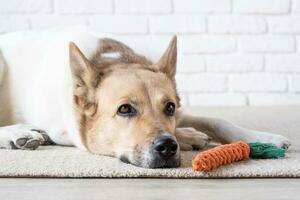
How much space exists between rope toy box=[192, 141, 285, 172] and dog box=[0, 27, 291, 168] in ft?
0.32

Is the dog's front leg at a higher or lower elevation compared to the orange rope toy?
lower

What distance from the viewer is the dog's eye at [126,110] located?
6.88ft

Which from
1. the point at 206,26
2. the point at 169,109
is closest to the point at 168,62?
the point at 169,109

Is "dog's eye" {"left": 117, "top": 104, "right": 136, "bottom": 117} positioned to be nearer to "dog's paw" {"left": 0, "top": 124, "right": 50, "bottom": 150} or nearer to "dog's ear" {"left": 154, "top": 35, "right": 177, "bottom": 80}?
"dog's ear" {"left": 154, "top": 35, "right": 177, "bottom": 80}

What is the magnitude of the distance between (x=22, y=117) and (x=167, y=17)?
4.86 feet

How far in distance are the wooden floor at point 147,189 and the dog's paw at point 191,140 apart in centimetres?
50

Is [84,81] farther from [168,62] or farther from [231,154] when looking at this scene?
[231,154]

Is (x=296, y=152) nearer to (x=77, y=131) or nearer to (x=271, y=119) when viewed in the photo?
(x=77, y=131)

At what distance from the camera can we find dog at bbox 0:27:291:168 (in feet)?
6.77

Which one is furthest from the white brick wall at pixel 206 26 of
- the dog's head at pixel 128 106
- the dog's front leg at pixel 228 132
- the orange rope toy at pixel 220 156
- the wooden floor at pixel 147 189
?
the wooden floor at pixel 147 189

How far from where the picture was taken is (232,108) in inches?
151

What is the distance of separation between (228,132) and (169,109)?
1.27ft

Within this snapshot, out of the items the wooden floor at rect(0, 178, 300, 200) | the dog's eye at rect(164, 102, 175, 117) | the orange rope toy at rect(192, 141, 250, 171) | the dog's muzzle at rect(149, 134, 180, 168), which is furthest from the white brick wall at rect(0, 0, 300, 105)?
the wooden floor at rect(0, 178, 300, 200)

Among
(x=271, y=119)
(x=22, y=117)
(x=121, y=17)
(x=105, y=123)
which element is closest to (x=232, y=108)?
(x=271, y=119)
